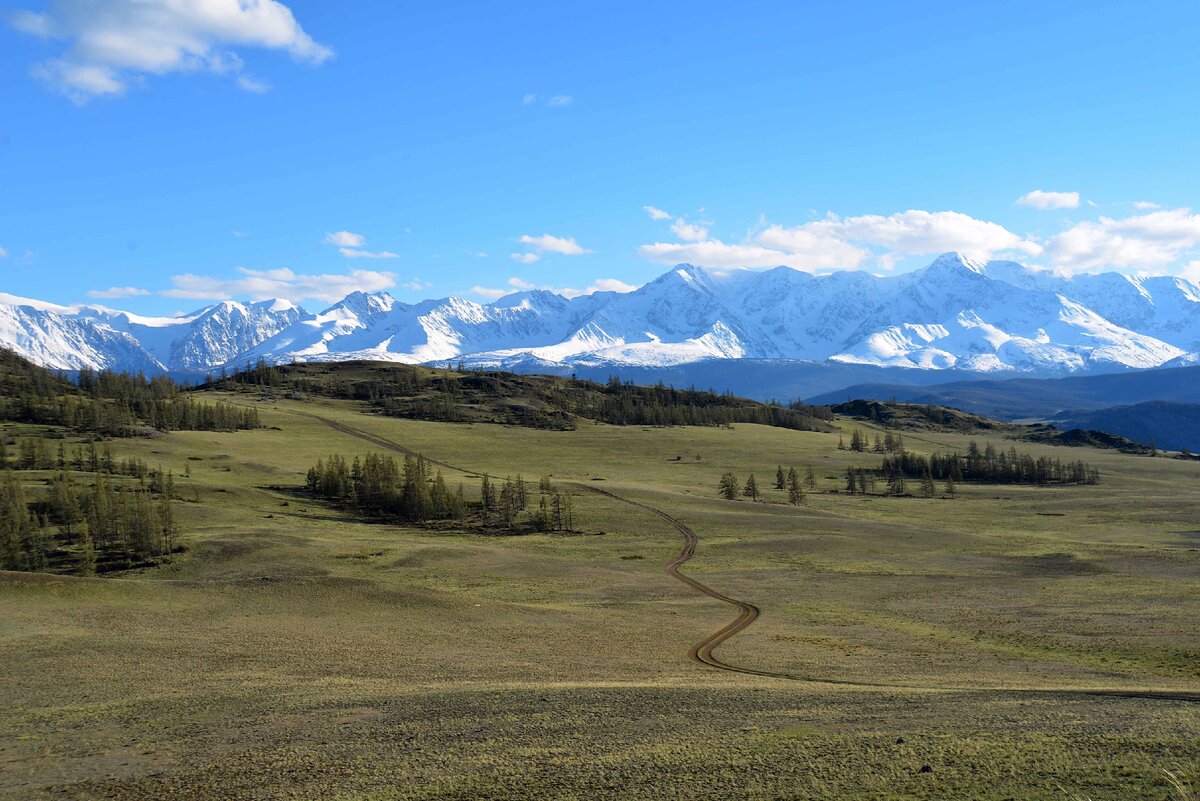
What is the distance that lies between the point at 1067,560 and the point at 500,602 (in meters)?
57.7

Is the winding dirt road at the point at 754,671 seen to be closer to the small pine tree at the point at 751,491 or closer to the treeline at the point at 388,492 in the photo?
the treeline at the point at 388,492

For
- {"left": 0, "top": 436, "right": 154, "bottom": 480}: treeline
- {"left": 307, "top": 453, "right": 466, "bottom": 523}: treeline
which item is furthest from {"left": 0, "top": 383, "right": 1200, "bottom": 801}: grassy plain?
{"left": 0, "top": 436, "right": 154, "bottom": 480}: treeline

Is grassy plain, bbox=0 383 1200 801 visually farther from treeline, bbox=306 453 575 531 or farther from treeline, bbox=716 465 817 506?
treeline, bbox=716 465 817 506

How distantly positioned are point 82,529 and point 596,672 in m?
70.2

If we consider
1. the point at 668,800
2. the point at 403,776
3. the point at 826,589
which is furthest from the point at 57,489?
the point at 668,800

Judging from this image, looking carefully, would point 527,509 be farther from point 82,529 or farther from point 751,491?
point 82,529

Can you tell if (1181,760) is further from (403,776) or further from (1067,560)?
(1067,560)

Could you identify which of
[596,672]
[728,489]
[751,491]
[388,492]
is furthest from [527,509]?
[596,672]

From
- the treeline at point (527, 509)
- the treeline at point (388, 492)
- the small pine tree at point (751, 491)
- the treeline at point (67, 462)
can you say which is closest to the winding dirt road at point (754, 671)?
the treeline at point (527, 509)

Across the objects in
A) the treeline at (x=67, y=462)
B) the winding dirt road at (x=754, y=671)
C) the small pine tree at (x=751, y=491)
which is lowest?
the winding dirt road at (x=754, y=671)

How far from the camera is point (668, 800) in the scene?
81.7 ft

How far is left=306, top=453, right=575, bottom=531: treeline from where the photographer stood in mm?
118000

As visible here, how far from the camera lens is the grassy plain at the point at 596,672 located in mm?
26906

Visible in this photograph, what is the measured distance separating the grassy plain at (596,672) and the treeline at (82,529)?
5.27 metres
